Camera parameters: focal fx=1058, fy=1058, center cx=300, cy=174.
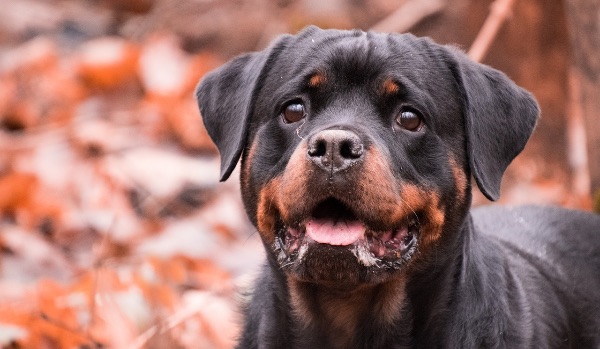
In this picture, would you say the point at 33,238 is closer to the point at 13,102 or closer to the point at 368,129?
the point at 13,102

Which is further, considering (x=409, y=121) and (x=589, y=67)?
(x=589, y=67)

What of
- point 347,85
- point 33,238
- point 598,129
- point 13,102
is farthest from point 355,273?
point 13,102

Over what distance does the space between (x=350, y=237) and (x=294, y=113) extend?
0.68 metres

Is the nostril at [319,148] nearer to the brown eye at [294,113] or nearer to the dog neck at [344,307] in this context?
the brown eye at [294,113]

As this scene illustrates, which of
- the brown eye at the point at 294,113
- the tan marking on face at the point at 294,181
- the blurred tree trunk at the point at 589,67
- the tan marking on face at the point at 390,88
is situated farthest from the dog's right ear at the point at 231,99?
the blurred tree trunk at the point at 589,67

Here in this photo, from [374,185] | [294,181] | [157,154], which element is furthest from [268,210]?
[157,154]

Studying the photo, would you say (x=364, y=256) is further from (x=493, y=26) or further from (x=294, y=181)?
(x=493, y=26)

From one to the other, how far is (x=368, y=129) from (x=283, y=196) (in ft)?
1.40

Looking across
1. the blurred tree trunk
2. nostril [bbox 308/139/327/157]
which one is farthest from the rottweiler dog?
the blurred tree trunk

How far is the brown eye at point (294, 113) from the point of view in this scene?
14.6 feet

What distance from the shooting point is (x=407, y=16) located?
32.9 feet

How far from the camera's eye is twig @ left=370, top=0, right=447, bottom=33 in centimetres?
981

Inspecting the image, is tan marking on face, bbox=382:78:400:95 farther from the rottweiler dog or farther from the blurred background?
the blurred background

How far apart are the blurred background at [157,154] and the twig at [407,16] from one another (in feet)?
0.08
